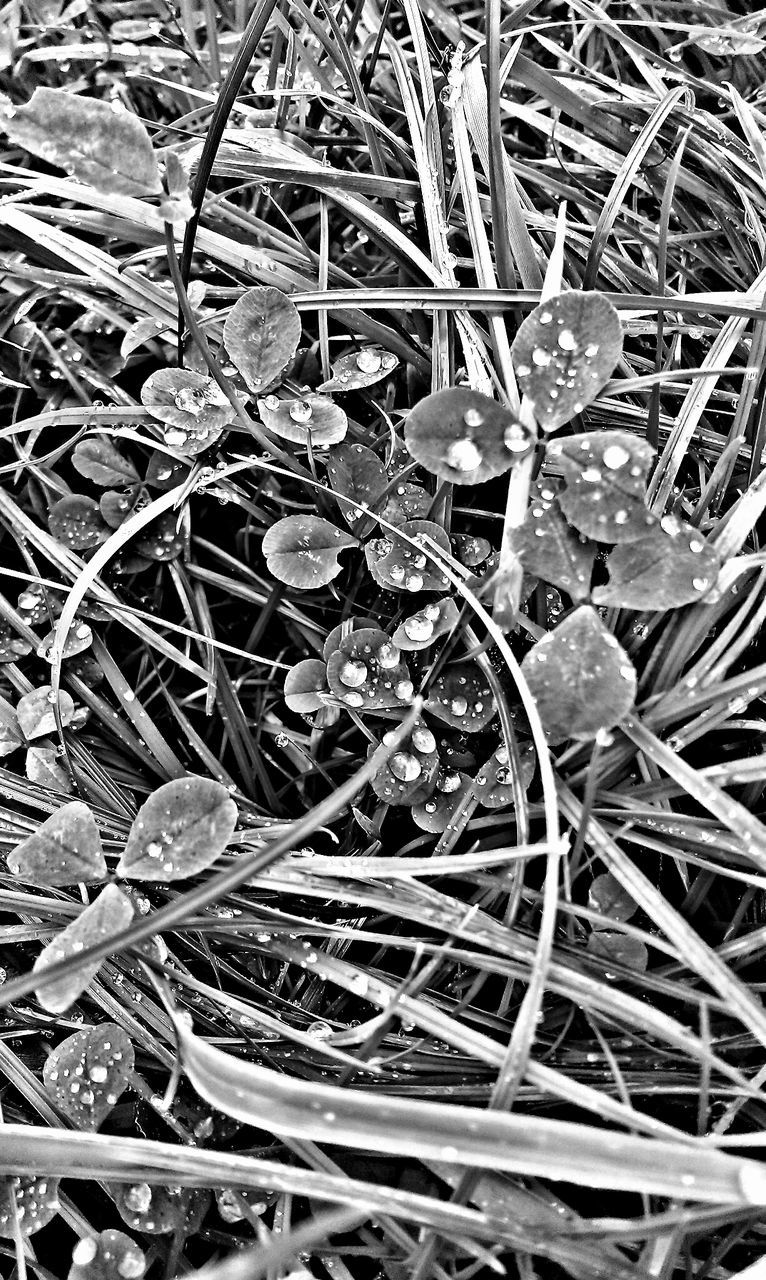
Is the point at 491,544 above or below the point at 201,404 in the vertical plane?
below

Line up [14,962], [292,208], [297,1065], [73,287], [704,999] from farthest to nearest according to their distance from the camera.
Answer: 1. [292,208]
2. [73,287]
3. [14,962]
4. [297,1065]
5. [704,999]

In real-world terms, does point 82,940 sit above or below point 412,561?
below

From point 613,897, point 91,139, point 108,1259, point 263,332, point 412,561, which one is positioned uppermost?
point 91,139

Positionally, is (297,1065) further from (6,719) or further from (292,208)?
(292,208)

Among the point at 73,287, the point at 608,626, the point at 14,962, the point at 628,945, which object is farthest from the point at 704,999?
the point at 73,287

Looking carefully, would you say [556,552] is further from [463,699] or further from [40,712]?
[40,712]

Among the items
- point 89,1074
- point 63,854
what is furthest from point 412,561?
point 89,1074

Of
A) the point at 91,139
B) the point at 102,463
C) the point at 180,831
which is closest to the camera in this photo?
the point at 91,139

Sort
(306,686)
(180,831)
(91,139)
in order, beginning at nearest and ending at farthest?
(91,139) < (180,831) < (306,686)
